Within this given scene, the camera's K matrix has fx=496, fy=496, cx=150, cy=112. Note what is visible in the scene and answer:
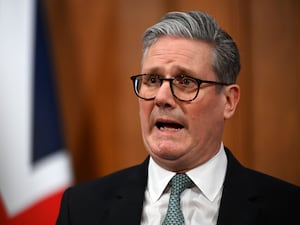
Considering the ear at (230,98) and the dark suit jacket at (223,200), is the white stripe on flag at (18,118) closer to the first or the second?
the dark suit jacket at (223,200)

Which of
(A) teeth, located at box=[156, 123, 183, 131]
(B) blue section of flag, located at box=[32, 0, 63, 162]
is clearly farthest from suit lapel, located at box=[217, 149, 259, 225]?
(B) blue section of flag, located at box=[32, 0, 63, 162]

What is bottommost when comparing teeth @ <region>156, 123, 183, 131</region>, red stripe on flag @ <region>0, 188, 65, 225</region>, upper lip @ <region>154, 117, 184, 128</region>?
red stripe on flag @ <region>0, 188, 65, 225</region>

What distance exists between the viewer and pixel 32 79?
1802 mm

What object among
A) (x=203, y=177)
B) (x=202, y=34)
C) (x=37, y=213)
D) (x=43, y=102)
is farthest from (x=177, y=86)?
(x=37, y=213)

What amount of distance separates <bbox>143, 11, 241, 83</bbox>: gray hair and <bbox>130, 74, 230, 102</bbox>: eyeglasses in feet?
0.20

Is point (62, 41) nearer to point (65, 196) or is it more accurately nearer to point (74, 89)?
point (74, 89)

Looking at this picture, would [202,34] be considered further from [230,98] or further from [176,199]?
[176,199]

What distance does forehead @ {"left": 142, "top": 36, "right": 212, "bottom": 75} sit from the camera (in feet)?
4.48

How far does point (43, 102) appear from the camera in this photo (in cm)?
184

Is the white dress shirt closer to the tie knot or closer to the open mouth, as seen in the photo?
the tie knot

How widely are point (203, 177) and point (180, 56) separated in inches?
13.7

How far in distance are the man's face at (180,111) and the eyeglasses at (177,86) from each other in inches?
0.5

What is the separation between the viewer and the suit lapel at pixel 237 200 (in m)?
1.35

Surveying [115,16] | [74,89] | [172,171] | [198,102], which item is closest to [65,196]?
[172,171]
